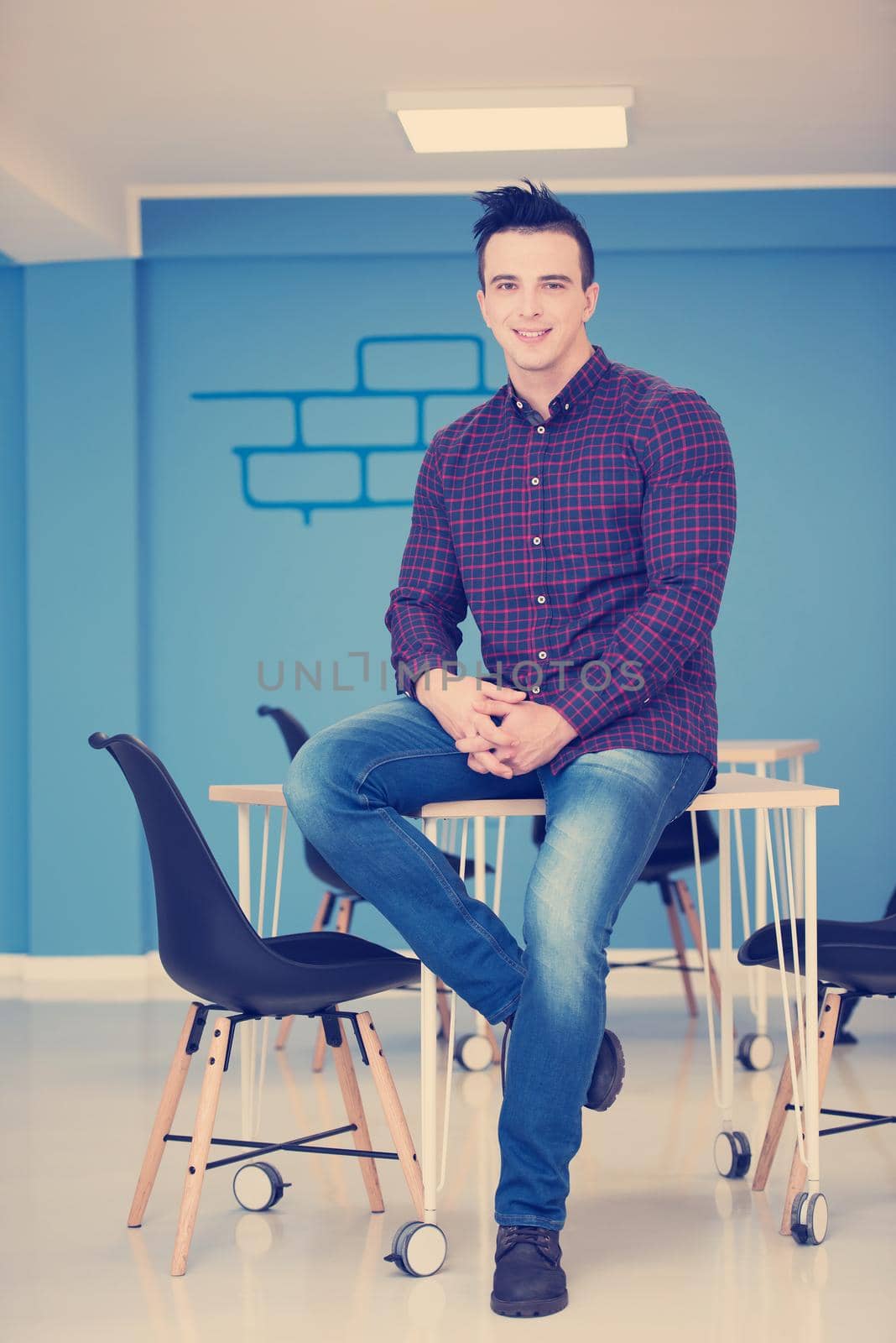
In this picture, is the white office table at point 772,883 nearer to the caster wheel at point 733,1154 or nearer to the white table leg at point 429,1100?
the white table leg at point 429,1100

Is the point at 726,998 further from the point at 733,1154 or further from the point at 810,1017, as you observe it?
the point at 810,1017

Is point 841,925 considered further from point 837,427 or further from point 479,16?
point 837,427

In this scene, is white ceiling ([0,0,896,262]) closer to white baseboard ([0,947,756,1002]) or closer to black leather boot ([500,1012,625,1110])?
white baseboard ([0,947,756,1002])

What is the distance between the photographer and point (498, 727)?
2.15m

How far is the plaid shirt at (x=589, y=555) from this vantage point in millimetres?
2170

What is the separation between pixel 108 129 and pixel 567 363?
8.36ft

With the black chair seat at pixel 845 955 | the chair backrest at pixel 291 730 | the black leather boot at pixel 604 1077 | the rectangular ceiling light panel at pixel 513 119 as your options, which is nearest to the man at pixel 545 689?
the black leather boot at pixel 604 1077

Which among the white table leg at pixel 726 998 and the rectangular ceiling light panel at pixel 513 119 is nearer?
the white table leg at pixel 726 998

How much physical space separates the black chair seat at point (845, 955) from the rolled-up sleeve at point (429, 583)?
69 centimetres

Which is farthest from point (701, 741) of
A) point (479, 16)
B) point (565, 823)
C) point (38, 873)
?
point (38, 873)

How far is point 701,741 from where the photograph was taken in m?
2.23

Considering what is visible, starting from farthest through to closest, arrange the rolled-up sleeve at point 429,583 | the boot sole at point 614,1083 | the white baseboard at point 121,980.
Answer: the white baseboard at point 121,980 < the rolled-up sleeve at point 429,583 < the boot sole at point 614,1083

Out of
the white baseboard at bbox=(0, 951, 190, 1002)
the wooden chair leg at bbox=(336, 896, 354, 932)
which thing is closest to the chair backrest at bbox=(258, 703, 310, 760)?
the wooden chair leg at bbox=(336, 896, 354, 932)

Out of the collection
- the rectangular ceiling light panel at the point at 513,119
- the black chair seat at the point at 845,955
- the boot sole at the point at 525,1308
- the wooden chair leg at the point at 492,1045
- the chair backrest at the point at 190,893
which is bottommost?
the wooden chair leg at the point at 492,1045
